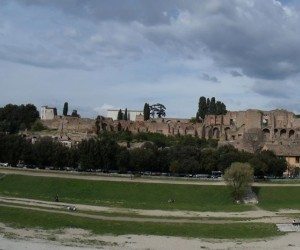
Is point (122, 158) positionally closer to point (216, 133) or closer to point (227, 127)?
point (216, 133)

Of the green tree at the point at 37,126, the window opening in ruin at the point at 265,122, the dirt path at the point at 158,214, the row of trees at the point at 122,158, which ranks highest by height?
the window opening in ruin at the point at 265,122

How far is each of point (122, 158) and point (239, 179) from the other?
2182cm

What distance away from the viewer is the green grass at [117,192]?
185ft

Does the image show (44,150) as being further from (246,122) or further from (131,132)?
(246,122)

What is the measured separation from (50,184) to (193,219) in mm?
22447

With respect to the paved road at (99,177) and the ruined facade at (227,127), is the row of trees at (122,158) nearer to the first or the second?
the paved road at (99,177)

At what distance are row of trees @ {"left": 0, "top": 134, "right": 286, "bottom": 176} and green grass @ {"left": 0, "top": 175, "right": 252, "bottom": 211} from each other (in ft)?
39.1

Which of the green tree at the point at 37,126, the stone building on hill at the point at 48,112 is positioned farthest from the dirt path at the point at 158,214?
the stone building on hill at the point at 48,112

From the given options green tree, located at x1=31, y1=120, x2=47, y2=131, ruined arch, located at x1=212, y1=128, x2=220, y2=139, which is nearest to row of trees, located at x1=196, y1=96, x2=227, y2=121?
ruined arch, located at x1=212, y1=128, x2=220, y2=139

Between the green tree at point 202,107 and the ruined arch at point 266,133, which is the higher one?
the green tree at point 202,107

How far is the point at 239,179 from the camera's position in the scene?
→ 2282 inches

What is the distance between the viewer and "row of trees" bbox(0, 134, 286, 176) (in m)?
75.1

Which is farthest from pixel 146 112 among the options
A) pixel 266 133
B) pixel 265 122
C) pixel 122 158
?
pixel 122 158

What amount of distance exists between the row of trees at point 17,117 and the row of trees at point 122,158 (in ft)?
126
